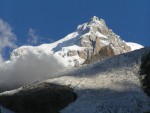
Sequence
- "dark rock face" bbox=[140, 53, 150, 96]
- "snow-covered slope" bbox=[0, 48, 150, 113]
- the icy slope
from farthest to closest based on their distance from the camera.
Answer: "dark rock face" bbox=[140, 53, 150, 96]
"snow-covered slope" bbox=[0, 48, 150, 113]
the icy slope

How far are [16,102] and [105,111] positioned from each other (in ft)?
70.5

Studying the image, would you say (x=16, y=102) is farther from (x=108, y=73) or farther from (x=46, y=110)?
(x=108, y=73)

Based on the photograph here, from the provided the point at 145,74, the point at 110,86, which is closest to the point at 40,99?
the point at 110,86

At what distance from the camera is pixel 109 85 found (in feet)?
363

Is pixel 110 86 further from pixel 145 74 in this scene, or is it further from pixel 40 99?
pixel 40 99

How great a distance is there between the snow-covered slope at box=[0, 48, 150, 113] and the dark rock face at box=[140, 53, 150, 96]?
863 millimetres

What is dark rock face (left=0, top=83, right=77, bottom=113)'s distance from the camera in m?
102

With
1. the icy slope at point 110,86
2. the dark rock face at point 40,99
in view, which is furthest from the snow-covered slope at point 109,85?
the dark rock face at point 40,99

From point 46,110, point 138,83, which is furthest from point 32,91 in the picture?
point 138,83

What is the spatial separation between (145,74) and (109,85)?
918cm

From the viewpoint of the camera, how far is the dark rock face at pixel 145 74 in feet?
348

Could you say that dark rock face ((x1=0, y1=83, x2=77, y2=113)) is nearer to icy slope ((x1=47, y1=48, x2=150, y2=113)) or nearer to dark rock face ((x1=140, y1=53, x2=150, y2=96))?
icy slope ((x1=47, y1=48, x2=150, y2=113))

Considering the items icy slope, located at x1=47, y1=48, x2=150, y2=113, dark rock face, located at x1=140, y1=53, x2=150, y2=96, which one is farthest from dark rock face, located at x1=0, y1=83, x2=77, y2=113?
dark rock face, located at x1=140, y1=53, x2=150, y2=96

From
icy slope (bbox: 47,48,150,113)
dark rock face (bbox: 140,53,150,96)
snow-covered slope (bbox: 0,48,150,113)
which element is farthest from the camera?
dark rock face (bbox: 140,53,150,96)
